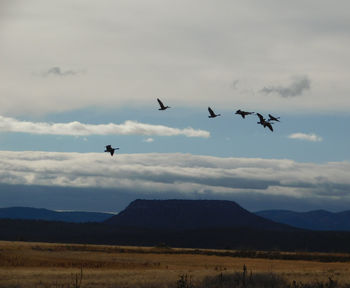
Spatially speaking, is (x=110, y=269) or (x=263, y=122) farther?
(x=110, y=269)

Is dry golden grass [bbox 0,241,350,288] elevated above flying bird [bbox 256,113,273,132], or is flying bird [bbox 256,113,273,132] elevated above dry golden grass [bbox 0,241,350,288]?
flying bird [bbox 256,113,273,132]

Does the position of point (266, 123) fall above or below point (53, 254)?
above

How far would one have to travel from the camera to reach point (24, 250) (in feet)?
339

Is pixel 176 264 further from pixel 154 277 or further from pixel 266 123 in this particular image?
pixel 266 123

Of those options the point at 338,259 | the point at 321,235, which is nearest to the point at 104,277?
the point at 338,259

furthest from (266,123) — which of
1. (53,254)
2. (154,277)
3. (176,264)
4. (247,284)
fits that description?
(53,254)

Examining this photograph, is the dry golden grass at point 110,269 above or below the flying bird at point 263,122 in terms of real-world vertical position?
below

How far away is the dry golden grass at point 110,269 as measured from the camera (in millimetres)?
56969

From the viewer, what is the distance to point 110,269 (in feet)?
245

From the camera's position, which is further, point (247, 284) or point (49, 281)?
point (49, 281)

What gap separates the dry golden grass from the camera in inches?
2243

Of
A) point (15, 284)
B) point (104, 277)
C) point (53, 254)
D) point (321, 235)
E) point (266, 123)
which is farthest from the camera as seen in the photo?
point (321, 235)

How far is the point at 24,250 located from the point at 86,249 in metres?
12.7

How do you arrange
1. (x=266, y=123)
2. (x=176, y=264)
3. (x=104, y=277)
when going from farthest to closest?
(x=176, y=264) < (x=104, y=277) < (x=266, y=123)
